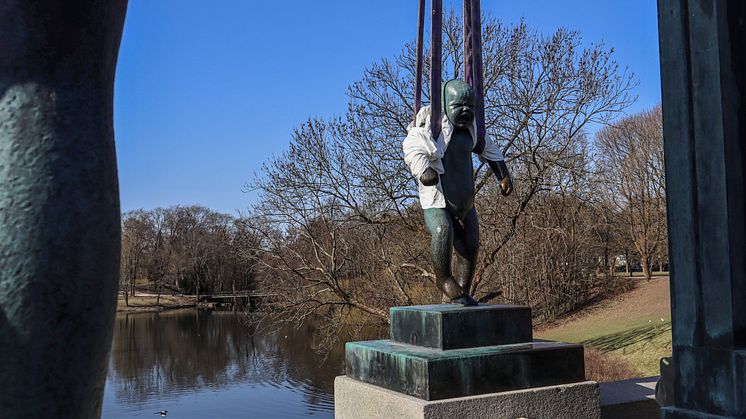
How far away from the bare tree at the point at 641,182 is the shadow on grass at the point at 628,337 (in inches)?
472

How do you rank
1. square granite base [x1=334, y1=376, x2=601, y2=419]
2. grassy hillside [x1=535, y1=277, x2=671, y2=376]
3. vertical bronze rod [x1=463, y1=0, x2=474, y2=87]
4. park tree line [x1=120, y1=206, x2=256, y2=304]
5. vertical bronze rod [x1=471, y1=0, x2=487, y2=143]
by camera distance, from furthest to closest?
1. park tree line [x1=120, y1=206, x2=256, y2=304]
2. grassy hillside [x1=535, y1=277, x2=671, y2=376]
3. vertical bronze rod [x1=463, y1=0, x2=474, y2=87]
4. vertical bronze rod [x1=471, y1=0, x2=487, y2=143]
5. square granite base [x1=334, y1=376, x2=601, y2=419]

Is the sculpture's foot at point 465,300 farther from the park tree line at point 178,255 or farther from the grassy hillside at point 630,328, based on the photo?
the park tree line at point 178,255

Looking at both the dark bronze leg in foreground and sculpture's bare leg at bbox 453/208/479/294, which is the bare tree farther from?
the dark bronze leg in foreground

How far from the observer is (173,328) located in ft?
121

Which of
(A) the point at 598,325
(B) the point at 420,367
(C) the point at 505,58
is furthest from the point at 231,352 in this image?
(B) the point at 420,367

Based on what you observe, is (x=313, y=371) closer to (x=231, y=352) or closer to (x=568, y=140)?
(x=231, y=352)

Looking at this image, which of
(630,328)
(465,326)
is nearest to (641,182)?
(630,328)

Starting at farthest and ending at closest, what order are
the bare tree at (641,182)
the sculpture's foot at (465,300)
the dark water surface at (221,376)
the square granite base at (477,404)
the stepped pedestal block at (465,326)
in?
the bare tree at (641,182) < the dark water surface at (221,376) < the sculpture's foot at (465,300) < the stepped pedestal block at (465,326) < the square granite base at (477,404)

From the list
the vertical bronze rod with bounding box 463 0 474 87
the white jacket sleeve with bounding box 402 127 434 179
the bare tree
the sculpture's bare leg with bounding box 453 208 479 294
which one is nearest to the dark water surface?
the sculpture's bare leg with bounding box 453 208 479 294

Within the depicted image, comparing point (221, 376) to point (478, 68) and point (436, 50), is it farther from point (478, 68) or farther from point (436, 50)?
point (436, 50)

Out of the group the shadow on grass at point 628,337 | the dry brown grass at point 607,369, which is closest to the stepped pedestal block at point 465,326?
the dry brown grass at point 607,369

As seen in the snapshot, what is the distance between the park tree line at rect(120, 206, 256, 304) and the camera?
57062mm

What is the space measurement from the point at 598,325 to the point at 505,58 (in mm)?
11307

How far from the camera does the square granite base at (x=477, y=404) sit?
4930mm
